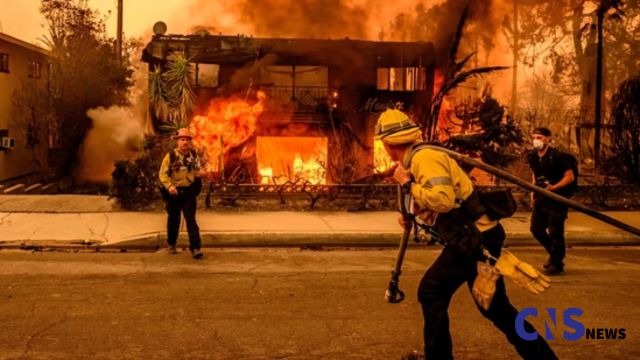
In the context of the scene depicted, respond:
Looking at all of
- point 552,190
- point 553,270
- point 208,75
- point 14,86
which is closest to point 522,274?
point 552,190

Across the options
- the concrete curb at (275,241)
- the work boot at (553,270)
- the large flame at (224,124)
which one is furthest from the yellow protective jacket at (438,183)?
the large flame at (224,124)

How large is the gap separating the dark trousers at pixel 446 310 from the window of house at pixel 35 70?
23851 mm

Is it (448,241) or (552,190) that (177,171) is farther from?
(448,241)

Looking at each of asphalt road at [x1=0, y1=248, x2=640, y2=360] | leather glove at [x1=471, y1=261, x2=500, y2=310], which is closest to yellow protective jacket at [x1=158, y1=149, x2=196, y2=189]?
asphalt road at [x1=0, y1=248, x2=640, y2=360]

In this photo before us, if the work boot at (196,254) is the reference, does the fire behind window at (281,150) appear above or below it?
above

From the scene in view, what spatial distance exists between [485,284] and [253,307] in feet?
8.64

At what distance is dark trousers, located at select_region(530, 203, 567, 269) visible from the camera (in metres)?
7.48

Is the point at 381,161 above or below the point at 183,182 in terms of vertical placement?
above

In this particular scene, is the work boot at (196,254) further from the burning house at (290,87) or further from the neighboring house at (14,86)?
the neighboring house at (14,86)

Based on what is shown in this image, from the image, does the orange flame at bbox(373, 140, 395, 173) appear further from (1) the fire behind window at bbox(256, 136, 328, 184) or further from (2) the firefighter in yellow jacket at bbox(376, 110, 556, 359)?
(2) the firefighter in yellow jacket at bbox(376, 110, 556, 359)

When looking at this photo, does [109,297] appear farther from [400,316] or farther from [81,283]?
[400,316]

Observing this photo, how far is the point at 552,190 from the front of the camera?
743 centimetres

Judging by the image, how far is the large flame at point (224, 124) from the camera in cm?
1559

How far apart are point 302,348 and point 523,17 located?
101ft
